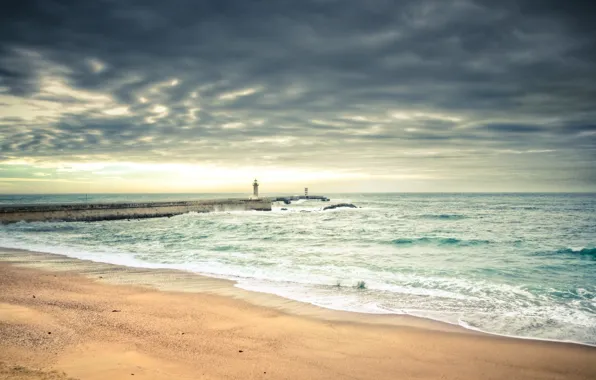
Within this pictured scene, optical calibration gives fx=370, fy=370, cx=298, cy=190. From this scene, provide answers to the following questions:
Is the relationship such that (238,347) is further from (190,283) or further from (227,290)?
(190,283)

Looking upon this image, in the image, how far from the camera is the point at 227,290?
9938 mm

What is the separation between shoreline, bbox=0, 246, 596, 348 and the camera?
7121 millimetres

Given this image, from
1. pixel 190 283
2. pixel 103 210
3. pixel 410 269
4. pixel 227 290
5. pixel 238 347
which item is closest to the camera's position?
Answer: pixel 238 347

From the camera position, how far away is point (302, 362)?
210 inches

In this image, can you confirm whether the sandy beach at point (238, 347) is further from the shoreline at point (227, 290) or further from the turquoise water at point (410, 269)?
the turquoise water at point (410, 269)

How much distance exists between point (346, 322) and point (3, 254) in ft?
55.4

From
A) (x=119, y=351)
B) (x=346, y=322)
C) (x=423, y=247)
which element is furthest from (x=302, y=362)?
(x=423, y=247)

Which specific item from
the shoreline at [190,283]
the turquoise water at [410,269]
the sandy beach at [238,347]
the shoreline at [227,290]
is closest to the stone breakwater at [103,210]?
the turquoise water at [410,269]

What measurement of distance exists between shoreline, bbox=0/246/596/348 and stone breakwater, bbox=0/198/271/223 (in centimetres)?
2262

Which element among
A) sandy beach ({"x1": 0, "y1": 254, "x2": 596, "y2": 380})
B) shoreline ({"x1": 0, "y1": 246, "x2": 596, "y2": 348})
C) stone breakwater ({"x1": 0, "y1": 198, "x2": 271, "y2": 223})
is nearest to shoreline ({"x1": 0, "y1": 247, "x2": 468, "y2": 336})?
shoreline ({"x1": 0, "y1": 246, "x2": 596, "y2": 348})

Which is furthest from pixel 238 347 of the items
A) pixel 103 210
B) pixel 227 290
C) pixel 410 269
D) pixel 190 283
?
pixel 103 210

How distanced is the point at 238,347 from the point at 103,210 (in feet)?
136

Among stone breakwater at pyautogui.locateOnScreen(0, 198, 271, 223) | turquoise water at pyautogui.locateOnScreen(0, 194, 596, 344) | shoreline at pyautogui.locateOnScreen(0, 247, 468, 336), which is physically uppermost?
stone breakwater at pyautogui.locateOnScreen(0, 198, 271, 223)

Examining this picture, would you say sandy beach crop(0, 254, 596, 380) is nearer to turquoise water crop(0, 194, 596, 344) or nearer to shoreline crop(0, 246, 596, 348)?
shoreline crop(0, 246, 596, 348)
